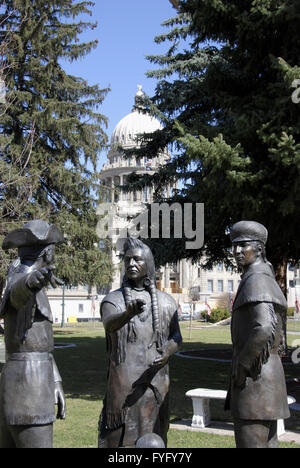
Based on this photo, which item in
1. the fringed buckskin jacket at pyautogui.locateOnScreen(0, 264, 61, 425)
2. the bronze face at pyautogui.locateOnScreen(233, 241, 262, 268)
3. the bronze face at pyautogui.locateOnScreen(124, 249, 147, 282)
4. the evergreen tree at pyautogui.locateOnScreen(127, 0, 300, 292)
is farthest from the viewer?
the evergreen tree at pyautogui.locateOnScreen(127, 0, 300, 292)

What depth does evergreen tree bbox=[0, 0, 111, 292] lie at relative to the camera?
20547 mm

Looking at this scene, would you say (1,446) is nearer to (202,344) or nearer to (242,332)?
(242,332)

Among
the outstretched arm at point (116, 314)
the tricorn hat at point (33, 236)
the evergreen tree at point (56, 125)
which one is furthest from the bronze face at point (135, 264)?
the evergreen tree at point (56, 125)

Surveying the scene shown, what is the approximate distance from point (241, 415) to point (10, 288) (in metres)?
2.08

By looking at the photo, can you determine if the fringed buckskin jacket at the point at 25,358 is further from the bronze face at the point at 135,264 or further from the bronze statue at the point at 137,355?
the bronze face at the point at 135,264

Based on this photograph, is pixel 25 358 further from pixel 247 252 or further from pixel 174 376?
pixel 174 376

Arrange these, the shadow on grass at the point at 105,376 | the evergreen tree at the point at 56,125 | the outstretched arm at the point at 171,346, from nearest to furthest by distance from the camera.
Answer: the outstretched arm at the point at 171,346, the shadow on grass at the point at 105,376, the evergreen tree at the point at 56,125

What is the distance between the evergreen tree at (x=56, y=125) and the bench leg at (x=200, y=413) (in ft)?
39.8

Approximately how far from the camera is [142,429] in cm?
449

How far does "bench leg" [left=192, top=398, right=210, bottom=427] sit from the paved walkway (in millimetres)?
86

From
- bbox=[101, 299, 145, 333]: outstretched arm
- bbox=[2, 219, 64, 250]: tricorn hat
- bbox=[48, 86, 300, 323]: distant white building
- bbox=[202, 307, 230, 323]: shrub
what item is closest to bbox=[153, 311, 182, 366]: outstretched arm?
bbox=[101, 299, 145, 333]: outstretched arm

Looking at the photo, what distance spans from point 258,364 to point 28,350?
70.9 inches

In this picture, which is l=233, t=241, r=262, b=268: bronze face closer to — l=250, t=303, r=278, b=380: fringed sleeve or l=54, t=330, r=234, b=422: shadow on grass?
l=250, t=303, r=278, b=380: fringed sleeve

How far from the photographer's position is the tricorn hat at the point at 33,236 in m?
4.03
